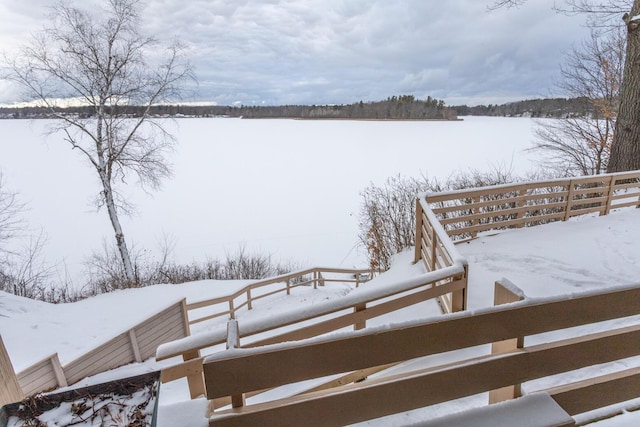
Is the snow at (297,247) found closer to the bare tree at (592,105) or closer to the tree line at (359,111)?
the bare tree at (592,105)

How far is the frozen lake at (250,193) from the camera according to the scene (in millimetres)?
17656

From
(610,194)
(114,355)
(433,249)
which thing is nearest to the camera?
(433,249)

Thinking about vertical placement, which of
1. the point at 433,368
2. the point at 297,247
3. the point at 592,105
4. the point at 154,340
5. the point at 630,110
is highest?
the point at 592,105

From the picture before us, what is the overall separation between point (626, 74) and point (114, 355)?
1113 cm

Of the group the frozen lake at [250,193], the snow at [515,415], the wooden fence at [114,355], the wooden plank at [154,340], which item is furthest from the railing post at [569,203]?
the frozen lake at [250,193]

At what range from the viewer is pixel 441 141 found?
33781 millimetres

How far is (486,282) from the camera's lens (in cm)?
470

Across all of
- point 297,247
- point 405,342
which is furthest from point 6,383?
point 297,247

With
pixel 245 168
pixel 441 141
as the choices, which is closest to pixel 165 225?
pixel 245 168

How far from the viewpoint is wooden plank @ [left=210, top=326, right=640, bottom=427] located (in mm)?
1177

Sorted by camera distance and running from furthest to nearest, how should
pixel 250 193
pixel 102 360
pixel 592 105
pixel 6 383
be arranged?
pixel 250 193 → pixel 592 105 → pixel 102 360 → pixel 6 383

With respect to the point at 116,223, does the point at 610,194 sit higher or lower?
higher

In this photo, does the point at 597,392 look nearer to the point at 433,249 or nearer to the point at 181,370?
the point at 181,370

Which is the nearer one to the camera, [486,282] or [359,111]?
[486,282]
